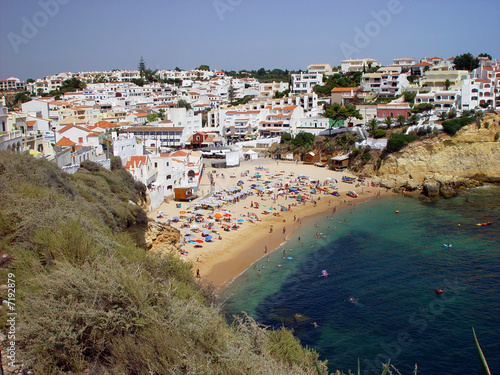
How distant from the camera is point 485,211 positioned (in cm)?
3119

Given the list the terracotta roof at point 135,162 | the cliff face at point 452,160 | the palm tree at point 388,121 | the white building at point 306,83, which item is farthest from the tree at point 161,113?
the cliff face at point 452,160

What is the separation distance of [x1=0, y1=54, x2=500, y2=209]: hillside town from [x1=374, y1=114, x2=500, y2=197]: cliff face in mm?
3311

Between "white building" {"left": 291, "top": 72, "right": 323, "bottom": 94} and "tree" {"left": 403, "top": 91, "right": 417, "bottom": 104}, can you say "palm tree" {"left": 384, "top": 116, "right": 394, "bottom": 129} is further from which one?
"white building" {"left": 291, "top": 72, "right": 323, "bottom": 94}

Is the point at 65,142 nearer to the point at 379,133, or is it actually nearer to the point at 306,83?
the point at 379,133

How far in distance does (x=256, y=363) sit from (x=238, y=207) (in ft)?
82.2

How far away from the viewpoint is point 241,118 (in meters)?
60.6

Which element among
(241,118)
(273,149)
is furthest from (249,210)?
(241,118)

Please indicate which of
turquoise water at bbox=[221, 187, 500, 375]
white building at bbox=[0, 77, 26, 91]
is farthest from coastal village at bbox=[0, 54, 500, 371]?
white building at bbox=[0, 77, 26, 91]

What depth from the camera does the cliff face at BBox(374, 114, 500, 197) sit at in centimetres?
3981

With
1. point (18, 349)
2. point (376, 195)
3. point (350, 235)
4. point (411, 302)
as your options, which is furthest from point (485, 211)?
point (18, 349)

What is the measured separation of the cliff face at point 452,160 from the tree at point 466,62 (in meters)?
Answer: 30.9

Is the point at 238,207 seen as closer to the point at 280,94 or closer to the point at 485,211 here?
the point at 485,211

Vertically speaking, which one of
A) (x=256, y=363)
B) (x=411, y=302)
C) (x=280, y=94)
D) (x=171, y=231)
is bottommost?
(x=411, y=302)

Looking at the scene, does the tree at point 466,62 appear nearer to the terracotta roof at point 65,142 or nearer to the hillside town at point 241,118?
the hillside town at point 241,118
